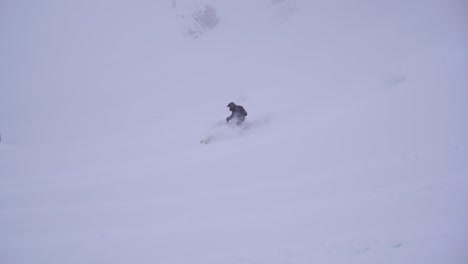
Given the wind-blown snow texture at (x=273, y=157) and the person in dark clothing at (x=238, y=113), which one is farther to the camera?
the person in dark clothing at (x=238, y=113)

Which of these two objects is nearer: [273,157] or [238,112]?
[273,157]

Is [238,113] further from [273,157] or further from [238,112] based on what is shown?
[273,157]

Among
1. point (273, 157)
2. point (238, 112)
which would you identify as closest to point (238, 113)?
point (238, 112)

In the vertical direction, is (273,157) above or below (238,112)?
below

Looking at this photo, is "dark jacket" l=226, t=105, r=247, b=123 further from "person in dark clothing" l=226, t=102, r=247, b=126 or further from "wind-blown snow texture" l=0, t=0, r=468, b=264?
"wind-blown snow texture" l=0, t=0, r=468, b=264

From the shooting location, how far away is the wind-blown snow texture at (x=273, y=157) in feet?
12.7

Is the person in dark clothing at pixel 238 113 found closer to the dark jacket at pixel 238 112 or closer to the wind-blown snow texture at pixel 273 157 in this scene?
the dark jacket at pixel 238 112

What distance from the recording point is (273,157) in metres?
7.05

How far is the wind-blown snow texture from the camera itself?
152 inches

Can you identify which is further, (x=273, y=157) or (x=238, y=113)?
(x=238, y=113)

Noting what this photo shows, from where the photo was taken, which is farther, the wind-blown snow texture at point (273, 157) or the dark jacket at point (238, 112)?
the dark jacket at point (238, 112)

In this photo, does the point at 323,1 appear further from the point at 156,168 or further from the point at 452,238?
the point at 452,238

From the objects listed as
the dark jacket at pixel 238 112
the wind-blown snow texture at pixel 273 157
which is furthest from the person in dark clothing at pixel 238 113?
the wind-blown snow texture at pixel 273 157

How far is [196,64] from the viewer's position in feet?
79.1
